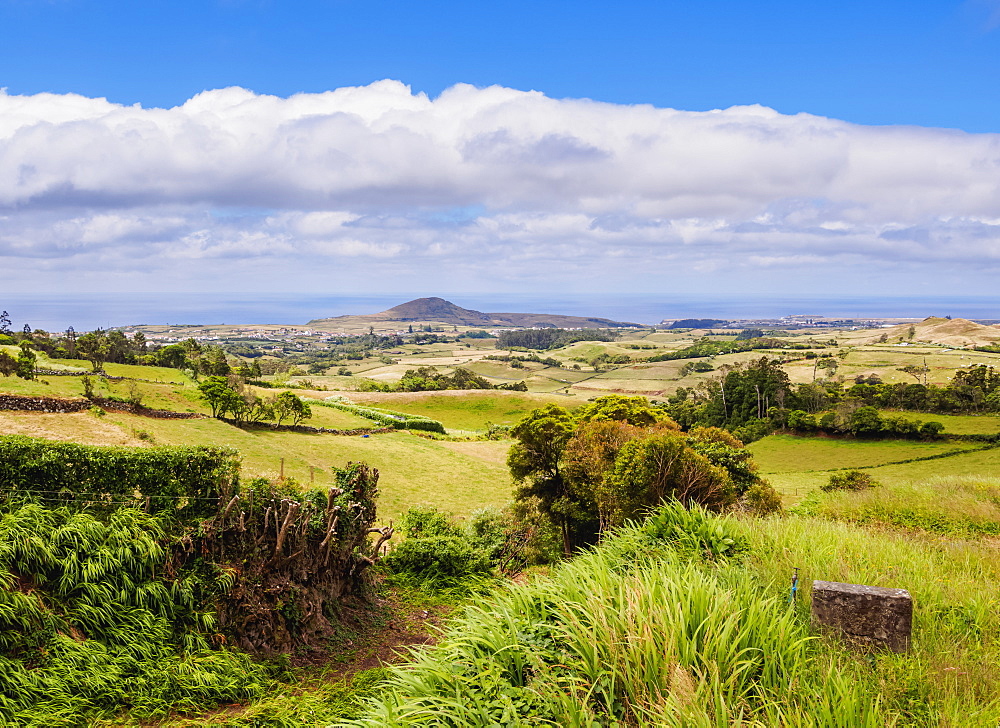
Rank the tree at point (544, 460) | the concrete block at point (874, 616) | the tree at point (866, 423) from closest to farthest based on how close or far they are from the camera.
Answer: the concrete block at point (874, 616) → the tree at point (544, 460) → the tree at point (866, 423)

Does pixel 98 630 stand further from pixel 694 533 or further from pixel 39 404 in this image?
pixel 39 404

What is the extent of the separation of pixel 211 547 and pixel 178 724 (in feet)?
9.87

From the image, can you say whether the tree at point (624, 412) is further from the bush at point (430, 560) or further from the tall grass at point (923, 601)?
the tall grass at point (923, 601)

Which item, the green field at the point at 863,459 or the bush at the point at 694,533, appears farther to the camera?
the green field at the point at 863,459

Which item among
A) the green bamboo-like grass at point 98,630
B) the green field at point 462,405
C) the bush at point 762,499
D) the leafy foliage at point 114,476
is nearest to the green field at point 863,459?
the bush at point 762,499

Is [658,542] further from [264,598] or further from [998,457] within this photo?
[998,457]

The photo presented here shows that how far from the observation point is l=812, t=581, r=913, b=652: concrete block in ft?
14.8

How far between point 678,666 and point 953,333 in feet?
617

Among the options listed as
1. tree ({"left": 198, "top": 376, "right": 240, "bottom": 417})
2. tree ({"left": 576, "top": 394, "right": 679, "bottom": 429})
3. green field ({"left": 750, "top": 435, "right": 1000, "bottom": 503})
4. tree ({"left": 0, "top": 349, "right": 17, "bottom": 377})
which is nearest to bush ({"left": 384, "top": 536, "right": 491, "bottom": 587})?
tree ({"left": 576, "top": 394, "right": 679, "bottom": 429})

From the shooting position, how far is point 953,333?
150 metres

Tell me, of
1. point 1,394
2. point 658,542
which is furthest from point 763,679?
point 1,394

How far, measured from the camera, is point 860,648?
4469 mm

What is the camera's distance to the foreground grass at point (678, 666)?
359 centimetres

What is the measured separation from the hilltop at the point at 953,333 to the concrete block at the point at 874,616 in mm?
162749
